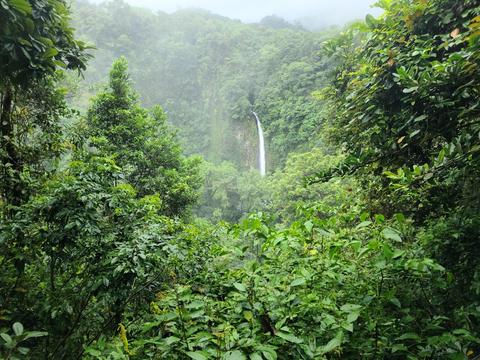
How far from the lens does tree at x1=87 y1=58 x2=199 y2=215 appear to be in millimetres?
8766

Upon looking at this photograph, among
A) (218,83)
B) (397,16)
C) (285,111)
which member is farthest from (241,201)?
(218,83)

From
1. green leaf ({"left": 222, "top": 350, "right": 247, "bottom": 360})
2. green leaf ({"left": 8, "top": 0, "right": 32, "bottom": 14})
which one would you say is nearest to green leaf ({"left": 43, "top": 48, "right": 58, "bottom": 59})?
green leaf ({"left": 8, "top": 0, "right": 32, "bottom": 14})

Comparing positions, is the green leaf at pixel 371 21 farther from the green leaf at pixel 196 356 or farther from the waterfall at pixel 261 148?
the waterfall at pixel 261 148

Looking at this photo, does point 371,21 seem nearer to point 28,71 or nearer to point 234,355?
point 28,71

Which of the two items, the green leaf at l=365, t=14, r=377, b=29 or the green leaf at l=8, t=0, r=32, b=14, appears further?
the green leaf at l=365, t=14, r=377, b=29

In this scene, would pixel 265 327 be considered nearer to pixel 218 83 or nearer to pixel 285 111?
pixel 285 111

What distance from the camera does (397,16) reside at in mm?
2875

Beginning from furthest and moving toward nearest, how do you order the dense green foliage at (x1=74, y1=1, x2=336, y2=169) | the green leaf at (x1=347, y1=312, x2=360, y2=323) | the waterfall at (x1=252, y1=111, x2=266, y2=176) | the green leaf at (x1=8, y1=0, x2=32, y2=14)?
1. the dense green foliage at (x1=74, y1=1, x2=336, y2=169)
2. the waterfall at (x1=252, y1=111, x2=266, y2=176)
3. the green leaf at (x1=8, y1=0, x2=32, y2=14)
4. the green leaf at (x1=347, y1=312, x2=360, y2=323)

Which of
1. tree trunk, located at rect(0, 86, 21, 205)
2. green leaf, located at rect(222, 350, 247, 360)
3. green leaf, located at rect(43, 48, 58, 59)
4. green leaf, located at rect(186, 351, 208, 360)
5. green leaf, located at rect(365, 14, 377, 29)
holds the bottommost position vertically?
green leaf, located at rect(222, 350, 247, 360)

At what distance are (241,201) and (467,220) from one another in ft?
87.4

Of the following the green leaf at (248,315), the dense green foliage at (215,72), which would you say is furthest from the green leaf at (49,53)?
the dense green foliage at (215,72)

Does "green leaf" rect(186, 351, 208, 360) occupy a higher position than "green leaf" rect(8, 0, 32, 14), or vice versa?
"green leaf" rect(8, 0, 32, 14)

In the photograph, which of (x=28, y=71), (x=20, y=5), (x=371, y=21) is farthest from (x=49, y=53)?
(x=371, y=21)

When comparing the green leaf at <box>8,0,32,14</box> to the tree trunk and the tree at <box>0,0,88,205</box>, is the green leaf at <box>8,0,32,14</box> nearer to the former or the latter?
the tree at <box>0,0,88,205</box>
